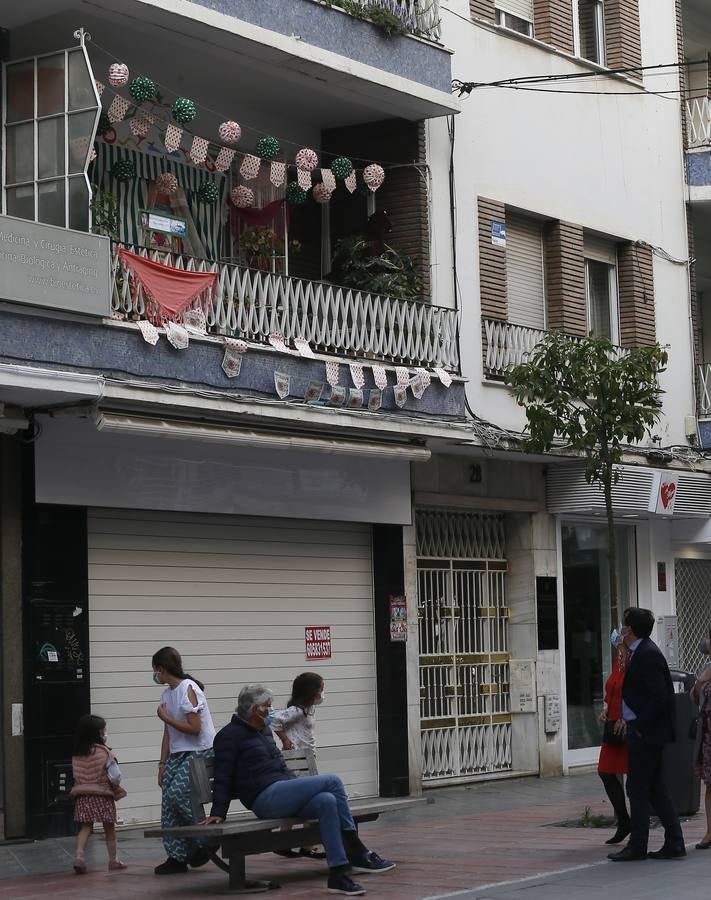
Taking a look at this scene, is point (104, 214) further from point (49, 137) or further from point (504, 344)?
point (504, 344)

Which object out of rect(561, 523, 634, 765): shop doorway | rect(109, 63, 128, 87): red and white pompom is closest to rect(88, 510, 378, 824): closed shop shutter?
rect(561, 523, 634, 765): shop doorway

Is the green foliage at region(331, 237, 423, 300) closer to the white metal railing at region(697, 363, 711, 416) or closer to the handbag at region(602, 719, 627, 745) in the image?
the handbag at region(602, 719, 627, 745)

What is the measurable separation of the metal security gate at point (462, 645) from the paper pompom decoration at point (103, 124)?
18.8ft

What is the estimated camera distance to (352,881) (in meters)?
10.5

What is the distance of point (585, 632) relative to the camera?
810 inches

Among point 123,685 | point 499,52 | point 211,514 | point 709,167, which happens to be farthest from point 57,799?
point 709,167

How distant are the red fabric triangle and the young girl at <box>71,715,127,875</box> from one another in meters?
3.84

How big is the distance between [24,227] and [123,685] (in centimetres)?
425

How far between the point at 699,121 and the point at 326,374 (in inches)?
366

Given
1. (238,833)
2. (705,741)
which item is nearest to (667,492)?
(705,741)

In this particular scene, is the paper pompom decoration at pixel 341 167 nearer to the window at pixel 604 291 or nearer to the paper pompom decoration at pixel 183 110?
Answer: the paper pompom decoration at pixel 183 110

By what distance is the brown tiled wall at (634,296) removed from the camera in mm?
21375

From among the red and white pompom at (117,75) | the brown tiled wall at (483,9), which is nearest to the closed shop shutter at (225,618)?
the red and white pompom at (117,75)

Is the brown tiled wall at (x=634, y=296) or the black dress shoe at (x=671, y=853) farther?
the brown tiled wall at (x=634, y=296)
